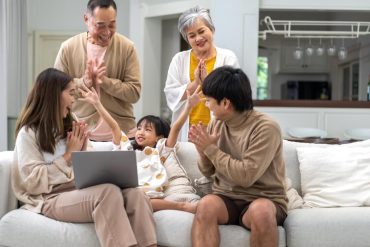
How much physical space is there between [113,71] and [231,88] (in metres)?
0.97

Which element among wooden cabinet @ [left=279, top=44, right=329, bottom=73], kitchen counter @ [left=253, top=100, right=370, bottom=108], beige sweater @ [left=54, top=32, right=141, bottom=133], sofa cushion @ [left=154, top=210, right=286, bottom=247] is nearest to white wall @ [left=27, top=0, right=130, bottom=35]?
kitchen counter @ [left=253, top=100, right=370, bottom=108]

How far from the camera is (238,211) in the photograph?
2.45m

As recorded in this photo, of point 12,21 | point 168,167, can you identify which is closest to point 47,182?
point 168,167

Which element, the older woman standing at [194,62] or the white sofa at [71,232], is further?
the older woman standing at [194,62]

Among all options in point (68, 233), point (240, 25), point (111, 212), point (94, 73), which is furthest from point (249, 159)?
point (240, 25)

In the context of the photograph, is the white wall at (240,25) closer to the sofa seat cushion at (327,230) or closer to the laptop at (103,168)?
the sofa seat cushion at (327,230)

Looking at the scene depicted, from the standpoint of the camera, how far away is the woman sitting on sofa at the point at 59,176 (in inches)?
91.4

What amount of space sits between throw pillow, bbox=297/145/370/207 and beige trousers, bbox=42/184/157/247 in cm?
94

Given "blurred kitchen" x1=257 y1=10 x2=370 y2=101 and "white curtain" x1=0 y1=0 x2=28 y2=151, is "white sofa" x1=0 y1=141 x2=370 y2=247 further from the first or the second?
"blurred kitchen" x1=257 y1=10 x2=370 y2=101

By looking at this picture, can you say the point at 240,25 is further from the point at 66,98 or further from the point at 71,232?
the point at 71,232

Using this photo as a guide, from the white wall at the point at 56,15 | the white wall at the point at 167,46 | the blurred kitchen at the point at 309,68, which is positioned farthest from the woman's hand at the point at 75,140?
the blurred kitchen at the point at 309,68

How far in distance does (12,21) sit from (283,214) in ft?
15.8

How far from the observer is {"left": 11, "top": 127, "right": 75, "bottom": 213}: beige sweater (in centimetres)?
246

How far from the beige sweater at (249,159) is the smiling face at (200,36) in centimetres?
80
